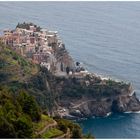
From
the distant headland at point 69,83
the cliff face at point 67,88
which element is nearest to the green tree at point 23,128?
the cliff face at point 67,88

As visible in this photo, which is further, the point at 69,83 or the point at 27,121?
the point at 69,83

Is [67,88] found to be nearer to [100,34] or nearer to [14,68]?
[14,68]

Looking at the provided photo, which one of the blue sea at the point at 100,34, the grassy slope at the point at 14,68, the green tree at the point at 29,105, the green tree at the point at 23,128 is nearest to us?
the green tree at the point at 23,128

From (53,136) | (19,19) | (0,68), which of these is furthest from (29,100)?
(19,19)

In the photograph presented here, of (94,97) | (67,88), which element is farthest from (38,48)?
(94,97)

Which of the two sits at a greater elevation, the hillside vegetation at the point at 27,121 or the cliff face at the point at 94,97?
the hillside vegetation at the point at 27,121

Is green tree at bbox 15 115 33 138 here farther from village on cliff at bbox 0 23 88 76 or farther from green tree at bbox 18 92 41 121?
village on cliff at bbox 0 23 88 76

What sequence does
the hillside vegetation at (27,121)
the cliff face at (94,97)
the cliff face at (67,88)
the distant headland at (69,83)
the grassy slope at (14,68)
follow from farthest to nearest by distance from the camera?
the cliff face at (94,97) < the distant headland at (69,83) < the cliff face at (67,88) < the grassy slope at (14,68) < the hillside vegetation at (27,121)

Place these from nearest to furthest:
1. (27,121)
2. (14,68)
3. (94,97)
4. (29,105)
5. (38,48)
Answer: (27,121)
(29,105)
(14,68)
(94,97)
(38,48)

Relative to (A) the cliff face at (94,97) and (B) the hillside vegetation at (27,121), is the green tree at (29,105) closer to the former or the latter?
(B) the hillside vegetation at (27,121)

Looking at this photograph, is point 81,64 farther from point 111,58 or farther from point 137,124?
point 137,124

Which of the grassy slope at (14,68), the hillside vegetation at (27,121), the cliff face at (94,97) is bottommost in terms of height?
the cliff face at (94,97)
